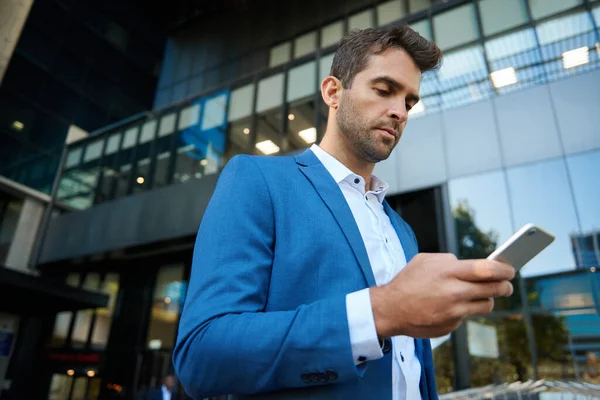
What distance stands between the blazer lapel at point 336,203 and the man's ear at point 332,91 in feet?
0.88

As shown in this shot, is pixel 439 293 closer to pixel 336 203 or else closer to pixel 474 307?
pixel 474 307

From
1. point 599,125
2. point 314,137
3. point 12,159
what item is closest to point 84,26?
point 12,159

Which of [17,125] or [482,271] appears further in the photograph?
[17,125]

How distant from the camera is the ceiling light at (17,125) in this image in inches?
757

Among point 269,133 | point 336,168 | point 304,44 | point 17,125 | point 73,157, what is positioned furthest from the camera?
point 73,157

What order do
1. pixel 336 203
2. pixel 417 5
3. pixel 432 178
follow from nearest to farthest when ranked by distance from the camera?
1. pixel 336 203
2. pixel 432 178
3. pixel 417 5

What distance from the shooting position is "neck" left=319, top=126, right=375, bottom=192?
152 centimetres

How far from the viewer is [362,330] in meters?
0.83

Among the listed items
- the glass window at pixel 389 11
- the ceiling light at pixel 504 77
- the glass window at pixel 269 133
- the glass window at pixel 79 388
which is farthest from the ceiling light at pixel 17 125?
the ceiling light at pixel 504 77

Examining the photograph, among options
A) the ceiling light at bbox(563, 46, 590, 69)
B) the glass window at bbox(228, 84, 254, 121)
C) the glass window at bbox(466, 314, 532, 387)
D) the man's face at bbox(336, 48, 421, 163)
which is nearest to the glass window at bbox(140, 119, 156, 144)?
the glass window at bbox(228, 84, 254, 121)

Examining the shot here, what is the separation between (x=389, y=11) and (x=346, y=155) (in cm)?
1608

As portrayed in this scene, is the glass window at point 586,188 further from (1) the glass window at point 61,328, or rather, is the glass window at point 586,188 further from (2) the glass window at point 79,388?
(1) the glass window at point 61,328

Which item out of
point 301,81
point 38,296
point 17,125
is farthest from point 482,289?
point 17,125

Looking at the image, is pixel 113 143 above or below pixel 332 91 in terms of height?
above
